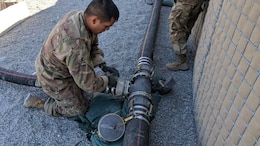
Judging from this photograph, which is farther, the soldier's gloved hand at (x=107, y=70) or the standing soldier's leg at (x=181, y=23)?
the standing soldier's leg at (x=181, y=23)

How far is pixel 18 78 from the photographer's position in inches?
114

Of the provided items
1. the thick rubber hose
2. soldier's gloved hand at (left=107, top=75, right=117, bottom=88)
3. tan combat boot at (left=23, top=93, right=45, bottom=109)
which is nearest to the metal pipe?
soldier's gloved hand at (left=107, top=75, right=117, bottom=88)

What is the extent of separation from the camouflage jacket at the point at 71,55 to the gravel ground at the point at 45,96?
576mm

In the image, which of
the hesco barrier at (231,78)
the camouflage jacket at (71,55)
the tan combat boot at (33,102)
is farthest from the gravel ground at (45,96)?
the camouflage jacket at (71,55)

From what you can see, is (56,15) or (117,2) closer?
(56,15)

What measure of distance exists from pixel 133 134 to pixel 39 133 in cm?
102

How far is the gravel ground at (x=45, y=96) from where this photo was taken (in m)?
2.45

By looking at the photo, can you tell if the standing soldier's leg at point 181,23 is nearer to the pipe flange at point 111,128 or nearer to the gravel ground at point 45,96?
the gravel ground at point 45,96

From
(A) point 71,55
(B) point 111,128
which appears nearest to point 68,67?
(A) point 71,55

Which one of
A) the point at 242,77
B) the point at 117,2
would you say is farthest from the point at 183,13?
the point at 117,2

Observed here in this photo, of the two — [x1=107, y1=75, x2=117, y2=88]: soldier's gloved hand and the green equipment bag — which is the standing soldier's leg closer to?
the green equipment bag

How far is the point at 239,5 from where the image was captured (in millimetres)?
1720

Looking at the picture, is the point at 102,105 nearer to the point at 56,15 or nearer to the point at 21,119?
the point at 21,119

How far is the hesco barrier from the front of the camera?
4.80 ft
